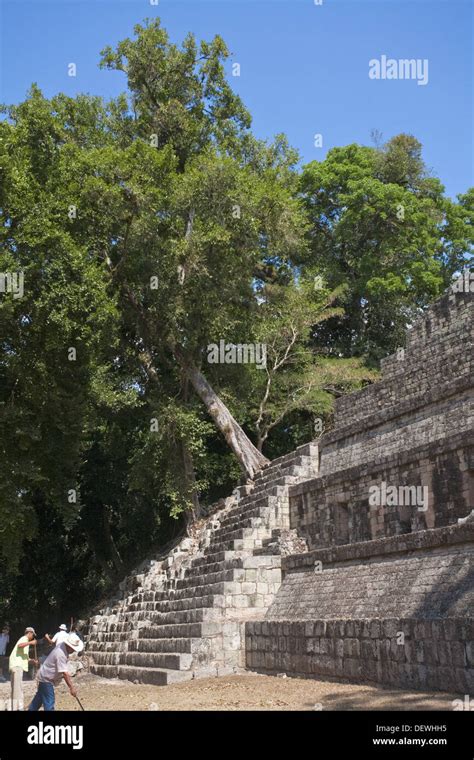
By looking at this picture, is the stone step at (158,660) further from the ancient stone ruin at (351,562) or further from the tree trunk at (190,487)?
the tree trunk at (190,487)

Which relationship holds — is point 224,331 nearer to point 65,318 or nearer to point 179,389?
point 179,389

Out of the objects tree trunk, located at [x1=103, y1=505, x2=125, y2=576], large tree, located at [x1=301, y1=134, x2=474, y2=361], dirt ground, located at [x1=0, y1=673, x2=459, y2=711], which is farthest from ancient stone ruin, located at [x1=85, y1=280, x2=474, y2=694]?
large tree, located at [x1=301, y1=134, x2=474, y2=361]

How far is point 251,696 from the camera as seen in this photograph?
1191cm

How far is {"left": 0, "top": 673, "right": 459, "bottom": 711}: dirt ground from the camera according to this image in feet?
32.3
